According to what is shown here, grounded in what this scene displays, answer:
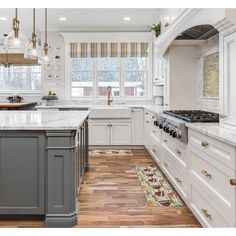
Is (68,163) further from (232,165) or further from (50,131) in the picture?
(232,165)

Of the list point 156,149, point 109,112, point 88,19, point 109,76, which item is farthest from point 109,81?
point 156,149

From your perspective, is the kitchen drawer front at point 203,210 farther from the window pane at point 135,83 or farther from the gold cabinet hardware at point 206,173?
the window pane at point 135,83

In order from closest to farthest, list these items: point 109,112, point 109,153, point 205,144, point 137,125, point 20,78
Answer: point 205,144 < point 109,153 < point 109,112 < point 137,125 < point 20,78

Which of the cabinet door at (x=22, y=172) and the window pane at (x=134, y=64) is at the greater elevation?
the window pane at (x=134, y=64)

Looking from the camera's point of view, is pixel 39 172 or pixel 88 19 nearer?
pixel 39 172

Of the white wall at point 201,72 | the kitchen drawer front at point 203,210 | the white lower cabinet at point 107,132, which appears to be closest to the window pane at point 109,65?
the white lower cabinet at point 107,132

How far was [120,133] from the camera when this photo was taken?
20.7 ft

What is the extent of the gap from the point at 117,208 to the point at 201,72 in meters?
2.45

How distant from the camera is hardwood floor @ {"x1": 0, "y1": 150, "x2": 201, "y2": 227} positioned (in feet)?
8.59

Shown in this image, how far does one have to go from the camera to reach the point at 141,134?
6395mm

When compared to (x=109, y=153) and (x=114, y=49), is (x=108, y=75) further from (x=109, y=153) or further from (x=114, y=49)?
(x=109, y=153)

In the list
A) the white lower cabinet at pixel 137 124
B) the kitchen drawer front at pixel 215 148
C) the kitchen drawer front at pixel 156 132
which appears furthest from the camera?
the white lower cabinet at pixel 137 124

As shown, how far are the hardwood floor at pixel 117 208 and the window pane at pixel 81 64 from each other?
127 inches

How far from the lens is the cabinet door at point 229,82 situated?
7.51 ft
